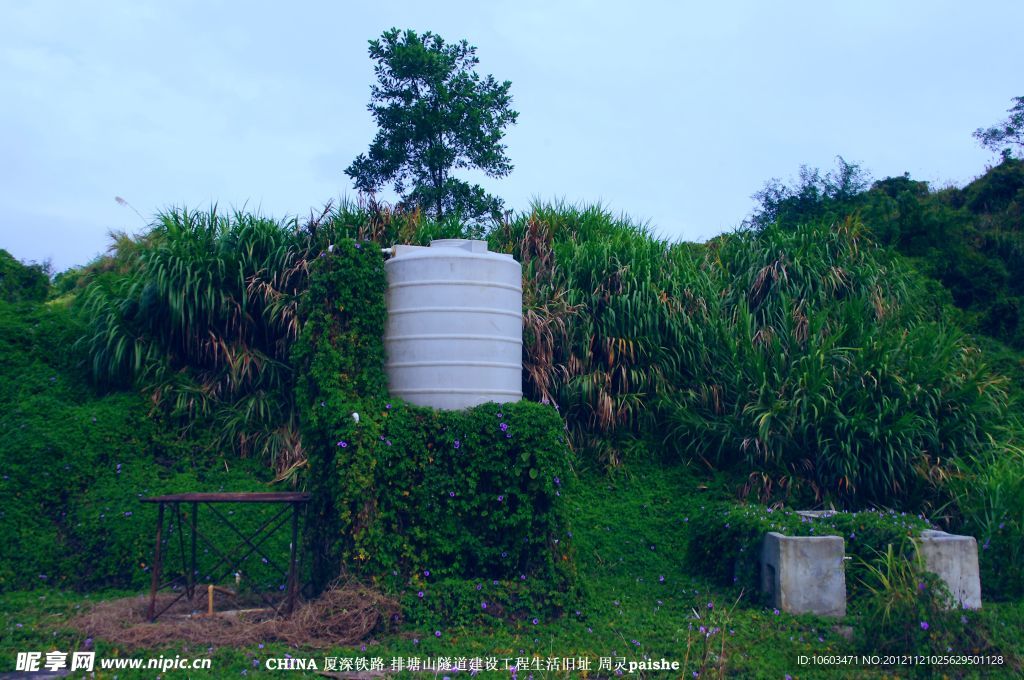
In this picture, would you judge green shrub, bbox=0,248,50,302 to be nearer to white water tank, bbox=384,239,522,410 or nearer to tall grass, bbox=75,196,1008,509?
tall grass, bbox=75,196,1008,509

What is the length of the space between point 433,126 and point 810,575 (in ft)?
44.8

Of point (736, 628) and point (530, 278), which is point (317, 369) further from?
point (530, 278)

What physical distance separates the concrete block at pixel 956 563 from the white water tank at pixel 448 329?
10.00 feet

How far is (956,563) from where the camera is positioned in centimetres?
544

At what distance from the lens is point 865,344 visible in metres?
7.78

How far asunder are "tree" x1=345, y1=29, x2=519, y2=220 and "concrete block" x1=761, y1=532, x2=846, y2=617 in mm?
12442

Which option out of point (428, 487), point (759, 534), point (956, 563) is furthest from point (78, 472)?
point (956, 563)

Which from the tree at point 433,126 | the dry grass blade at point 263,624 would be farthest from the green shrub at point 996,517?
the tree at point 433,126

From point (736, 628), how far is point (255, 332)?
5192 mm

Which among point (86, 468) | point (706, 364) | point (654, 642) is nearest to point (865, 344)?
point (706, 364)

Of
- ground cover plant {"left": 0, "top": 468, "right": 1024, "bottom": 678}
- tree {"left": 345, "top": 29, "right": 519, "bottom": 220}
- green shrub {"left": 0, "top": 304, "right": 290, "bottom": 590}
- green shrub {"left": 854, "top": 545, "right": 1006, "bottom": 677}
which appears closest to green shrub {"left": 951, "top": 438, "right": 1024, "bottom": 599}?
ground cover plant {"left": 0, "top": 468, "right": 1024, "bottom": 678}

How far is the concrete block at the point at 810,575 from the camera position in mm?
5367

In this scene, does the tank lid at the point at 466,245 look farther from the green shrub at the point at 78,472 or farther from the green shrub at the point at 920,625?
the green shrub at the point at 920,625

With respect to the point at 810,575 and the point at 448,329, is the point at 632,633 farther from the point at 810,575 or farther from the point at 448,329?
the point at 448,329
